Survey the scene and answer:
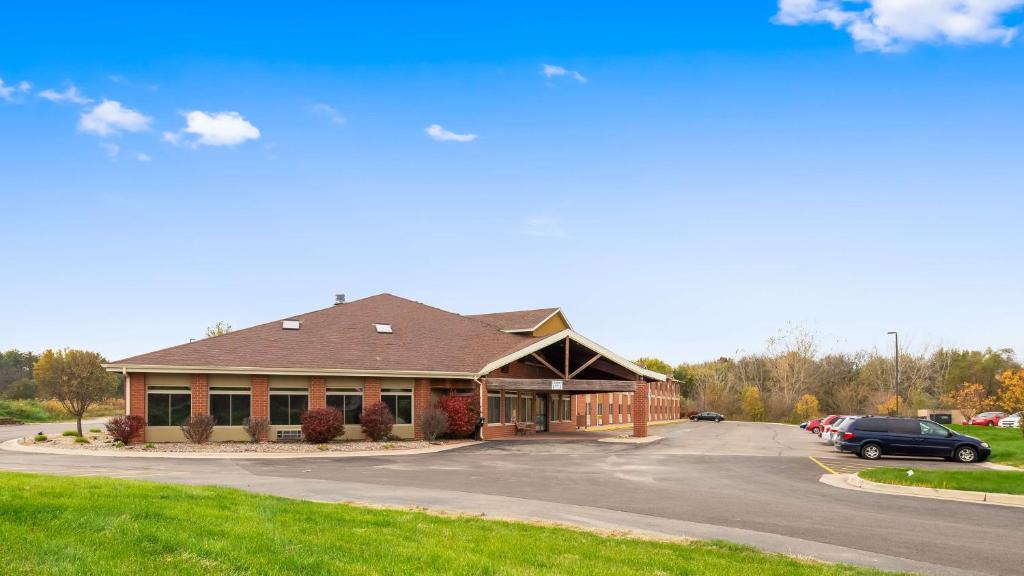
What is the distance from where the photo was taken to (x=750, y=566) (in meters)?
9.83

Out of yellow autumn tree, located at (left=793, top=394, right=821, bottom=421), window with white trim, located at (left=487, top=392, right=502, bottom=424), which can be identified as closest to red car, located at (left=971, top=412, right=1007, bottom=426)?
yellow autumn tree, located at (left=793, top=394, right=821, bottom=421)

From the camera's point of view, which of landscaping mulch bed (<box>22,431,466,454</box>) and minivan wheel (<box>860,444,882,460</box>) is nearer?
landscaping mulch bed (<box>22,431,466,454</box>)

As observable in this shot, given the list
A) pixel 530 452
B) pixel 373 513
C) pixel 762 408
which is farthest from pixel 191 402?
pixel 762 408

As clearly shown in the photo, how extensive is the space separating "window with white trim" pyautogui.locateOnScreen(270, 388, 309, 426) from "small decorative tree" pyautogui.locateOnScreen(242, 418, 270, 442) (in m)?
0.96

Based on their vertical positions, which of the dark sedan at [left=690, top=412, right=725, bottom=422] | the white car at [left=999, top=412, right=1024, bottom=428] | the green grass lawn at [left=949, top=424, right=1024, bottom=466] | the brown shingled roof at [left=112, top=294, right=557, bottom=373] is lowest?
the dark sedan at [left=690, top=412, right=725, bottom=422]

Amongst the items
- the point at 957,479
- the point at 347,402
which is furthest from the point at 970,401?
the point at 957,479

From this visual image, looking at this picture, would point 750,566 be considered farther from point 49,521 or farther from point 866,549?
point 49,521

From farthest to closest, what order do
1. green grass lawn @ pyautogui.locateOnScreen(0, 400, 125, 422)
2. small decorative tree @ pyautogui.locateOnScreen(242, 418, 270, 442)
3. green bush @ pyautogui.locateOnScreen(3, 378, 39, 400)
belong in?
green bush @ pyautogui.locateOnScreen(3, 378, 39, 400) < green grass lawn @ pyautogui.locateOnScreen(0, 400, 125, 422) < small decorative tree @ pyautogui.locateOnScreen(242, 418, 270, 442)

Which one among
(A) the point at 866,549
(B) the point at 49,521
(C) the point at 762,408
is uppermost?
(B) the point at 49,521

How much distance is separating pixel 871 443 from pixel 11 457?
28694 mm

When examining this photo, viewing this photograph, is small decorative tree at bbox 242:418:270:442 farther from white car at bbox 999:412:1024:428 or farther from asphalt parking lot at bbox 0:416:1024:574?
white car at bbox 999:412:1024:428

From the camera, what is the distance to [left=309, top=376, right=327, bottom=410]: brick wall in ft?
114

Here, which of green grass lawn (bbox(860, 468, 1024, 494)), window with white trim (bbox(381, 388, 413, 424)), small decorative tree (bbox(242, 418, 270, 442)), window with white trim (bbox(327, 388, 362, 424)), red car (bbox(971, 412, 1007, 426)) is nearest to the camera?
green grass lawn (bbox(860, 468, 1024, 494))

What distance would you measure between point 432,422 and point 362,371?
3.59m
